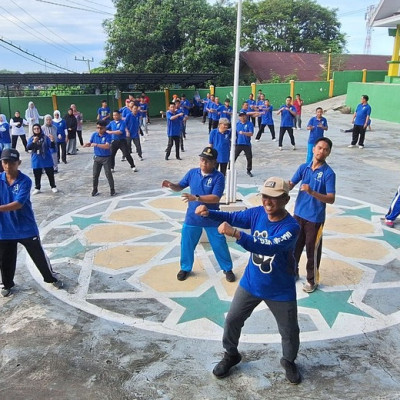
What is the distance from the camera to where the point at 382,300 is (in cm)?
502

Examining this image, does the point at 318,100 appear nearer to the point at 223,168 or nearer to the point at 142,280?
the point at 223,168

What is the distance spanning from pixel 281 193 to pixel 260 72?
99.8ft

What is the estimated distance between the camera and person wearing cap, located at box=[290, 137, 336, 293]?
189 inches

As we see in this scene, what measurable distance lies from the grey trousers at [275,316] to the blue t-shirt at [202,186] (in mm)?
1776

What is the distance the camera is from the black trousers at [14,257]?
16.3ft

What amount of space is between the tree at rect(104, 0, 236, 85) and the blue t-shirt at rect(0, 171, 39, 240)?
25.2 m

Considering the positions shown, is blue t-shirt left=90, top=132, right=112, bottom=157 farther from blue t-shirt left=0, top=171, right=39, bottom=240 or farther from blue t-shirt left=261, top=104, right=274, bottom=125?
blue t-shirt left=261, top=104, right=274, bottom=125

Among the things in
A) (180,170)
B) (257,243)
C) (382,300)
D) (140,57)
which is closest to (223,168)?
(180,170)

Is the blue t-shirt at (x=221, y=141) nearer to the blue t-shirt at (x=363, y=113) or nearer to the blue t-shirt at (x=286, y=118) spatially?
the blue t-shirt at (x=286, y=118)

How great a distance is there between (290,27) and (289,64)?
6.62 meters

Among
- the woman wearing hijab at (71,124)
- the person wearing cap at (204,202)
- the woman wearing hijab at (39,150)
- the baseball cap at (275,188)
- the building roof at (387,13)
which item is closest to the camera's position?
the baseball cap at (275,188)

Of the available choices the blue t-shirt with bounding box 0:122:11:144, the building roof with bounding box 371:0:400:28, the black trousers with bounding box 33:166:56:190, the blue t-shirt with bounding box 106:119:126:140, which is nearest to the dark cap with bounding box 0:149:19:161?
the black trousers with bounding box 33:166:56:190

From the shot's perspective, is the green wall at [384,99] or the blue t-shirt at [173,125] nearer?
the blue t-shirt at [173,125]

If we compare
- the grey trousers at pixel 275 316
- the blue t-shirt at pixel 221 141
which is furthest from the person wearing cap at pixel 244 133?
the grey trousers at pixel 275 316
